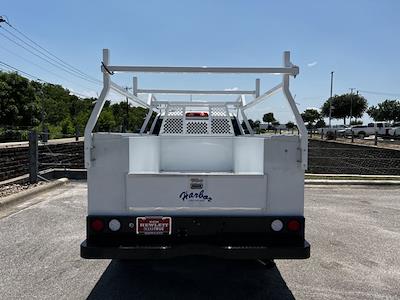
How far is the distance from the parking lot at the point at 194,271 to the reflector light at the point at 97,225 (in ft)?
2.51

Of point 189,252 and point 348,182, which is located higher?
point 189,252

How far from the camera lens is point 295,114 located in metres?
3.90

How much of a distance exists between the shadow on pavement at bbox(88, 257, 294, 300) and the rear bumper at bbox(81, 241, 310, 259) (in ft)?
1.91

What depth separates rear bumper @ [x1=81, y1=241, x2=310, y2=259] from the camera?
362 cm

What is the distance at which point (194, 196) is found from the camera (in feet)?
12.4

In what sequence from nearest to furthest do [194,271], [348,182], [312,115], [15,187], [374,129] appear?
[194,271] → [15,187] → [348,182] → [374,129] → [312,115]

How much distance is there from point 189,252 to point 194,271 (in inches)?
44.2

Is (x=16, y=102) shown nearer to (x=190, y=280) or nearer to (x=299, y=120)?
(x=190, y=280)

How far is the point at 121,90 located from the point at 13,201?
16.7 feet

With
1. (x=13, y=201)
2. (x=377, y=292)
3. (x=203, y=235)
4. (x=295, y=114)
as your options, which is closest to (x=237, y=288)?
(x=203, y=235)

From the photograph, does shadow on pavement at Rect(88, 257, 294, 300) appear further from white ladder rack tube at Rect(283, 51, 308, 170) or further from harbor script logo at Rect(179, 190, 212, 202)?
white ladder rack tube at Rect(283, 51, 308, 170)

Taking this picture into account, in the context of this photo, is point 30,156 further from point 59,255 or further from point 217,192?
point 217,192

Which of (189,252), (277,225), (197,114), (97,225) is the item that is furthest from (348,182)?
(97,225)

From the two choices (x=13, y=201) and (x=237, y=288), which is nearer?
(x=237, y=288)
